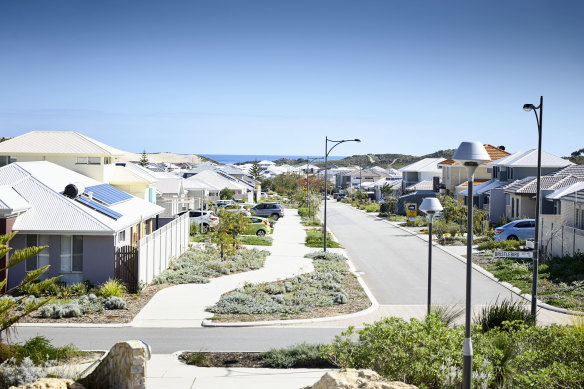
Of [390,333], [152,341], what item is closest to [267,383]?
[390,333]

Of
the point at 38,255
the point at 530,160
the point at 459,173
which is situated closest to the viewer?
the point at 38,255

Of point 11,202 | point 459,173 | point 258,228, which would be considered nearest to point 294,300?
point 11,202

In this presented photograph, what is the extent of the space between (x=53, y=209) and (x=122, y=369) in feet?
44.3

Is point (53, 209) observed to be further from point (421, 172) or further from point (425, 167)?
point (425, 167)

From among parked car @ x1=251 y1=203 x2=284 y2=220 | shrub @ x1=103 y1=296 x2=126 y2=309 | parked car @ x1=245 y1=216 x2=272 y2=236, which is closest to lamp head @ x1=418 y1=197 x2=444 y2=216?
shrub @ x1=103 y1=296 x2=126 y2=309

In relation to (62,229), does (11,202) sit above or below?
above

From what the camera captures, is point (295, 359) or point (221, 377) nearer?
point (221, 377)

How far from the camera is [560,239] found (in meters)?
28.5

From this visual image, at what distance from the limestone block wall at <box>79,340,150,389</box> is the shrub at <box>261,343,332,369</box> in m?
4.20

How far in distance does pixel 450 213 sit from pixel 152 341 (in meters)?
31.7

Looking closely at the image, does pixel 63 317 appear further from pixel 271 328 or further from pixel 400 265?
pixel 400 265

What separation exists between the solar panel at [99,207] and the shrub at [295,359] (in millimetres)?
10938

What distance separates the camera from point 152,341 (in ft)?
53.1

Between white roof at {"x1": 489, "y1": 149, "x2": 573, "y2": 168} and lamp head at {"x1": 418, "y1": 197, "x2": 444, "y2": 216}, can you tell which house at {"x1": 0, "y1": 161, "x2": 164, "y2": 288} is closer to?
lamp head at {"x1": 418, "y1": 197, "x2": 444, "y2": 216}
